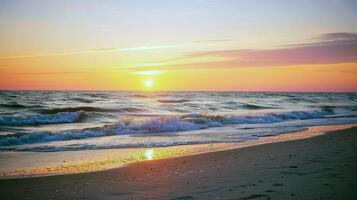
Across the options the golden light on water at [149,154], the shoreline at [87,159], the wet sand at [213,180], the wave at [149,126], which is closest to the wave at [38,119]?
the wave at [149,126]

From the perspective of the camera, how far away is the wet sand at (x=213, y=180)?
17.2ft

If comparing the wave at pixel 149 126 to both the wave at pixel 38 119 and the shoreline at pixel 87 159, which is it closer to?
the shoreline at pixel 87 159

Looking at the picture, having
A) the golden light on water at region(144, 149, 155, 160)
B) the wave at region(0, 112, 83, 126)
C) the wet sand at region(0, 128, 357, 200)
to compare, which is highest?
the wet sand at region(0, 128, 357, 200)

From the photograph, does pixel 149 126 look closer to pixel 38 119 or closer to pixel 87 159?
pixel 38 119

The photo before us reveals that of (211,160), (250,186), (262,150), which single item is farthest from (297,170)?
(262,150)

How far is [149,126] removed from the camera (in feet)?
56.8

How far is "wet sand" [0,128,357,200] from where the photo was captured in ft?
17.2

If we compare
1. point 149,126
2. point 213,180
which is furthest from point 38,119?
point 213,180

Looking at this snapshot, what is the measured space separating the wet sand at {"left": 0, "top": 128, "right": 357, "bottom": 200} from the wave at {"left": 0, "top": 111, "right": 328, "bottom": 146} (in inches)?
256

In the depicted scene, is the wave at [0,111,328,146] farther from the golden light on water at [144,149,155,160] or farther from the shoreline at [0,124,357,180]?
the golden light on water at [144,149,155,160]

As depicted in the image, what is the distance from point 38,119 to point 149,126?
770cm

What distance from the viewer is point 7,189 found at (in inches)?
235

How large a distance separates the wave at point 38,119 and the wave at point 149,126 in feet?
20.2

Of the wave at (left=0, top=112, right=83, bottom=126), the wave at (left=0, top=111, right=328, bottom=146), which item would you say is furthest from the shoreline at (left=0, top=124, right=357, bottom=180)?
the wave at (left=0, top=112, right=83, bottom=126)
